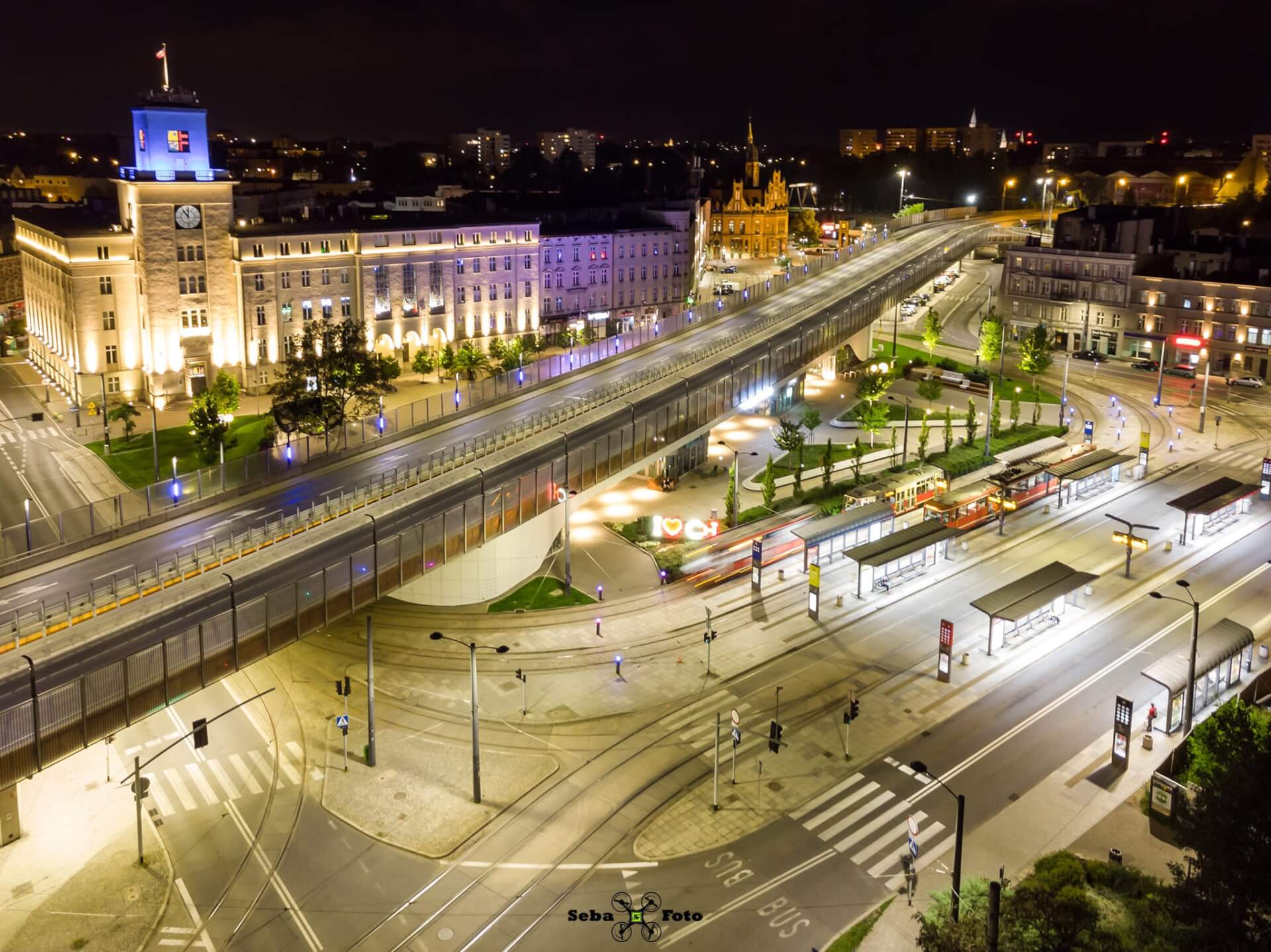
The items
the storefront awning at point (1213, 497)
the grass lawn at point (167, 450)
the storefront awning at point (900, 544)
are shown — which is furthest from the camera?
the grass lawn at point (167, 450)

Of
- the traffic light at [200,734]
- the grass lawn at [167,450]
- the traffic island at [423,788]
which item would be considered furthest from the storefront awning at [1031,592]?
the grass lawn at [167,450]

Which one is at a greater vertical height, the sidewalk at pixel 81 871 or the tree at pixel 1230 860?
the tree at pixel 1230 860

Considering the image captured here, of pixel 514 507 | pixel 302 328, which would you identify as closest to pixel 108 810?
pixel 514 507

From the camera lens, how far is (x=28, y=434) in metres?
80.7

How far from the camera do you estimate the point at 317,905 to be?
32156 mm

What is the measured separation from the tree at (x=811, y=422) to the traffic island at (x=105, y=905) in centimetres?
5336

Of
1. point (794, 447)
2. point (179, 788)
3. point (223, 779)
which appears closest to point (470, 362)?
point (794, 447)

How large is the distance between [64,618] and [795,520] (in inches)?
1669

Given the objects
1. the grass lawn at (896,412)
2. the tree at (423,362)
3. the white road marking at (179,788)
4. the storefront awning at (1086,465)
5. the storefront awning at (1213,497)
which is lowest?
the white road marking at (179,788)

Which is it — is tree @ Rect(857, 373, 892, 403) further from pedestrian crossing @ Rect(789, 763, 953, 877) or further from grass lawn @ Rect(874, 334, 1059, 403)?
pedestrian crossing @ Rect(789, 763, 953, 877)

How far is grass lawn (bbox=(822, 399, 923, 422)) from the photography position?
8850cm

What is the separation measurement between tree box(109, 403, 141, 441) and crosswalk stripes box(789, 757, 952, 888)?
62.2m

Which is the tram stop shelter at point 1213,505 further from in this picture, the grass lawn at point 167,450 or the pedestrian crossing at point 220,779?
the grass lawn at point 167,450

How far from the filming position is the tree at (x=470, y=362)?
9531 cm
